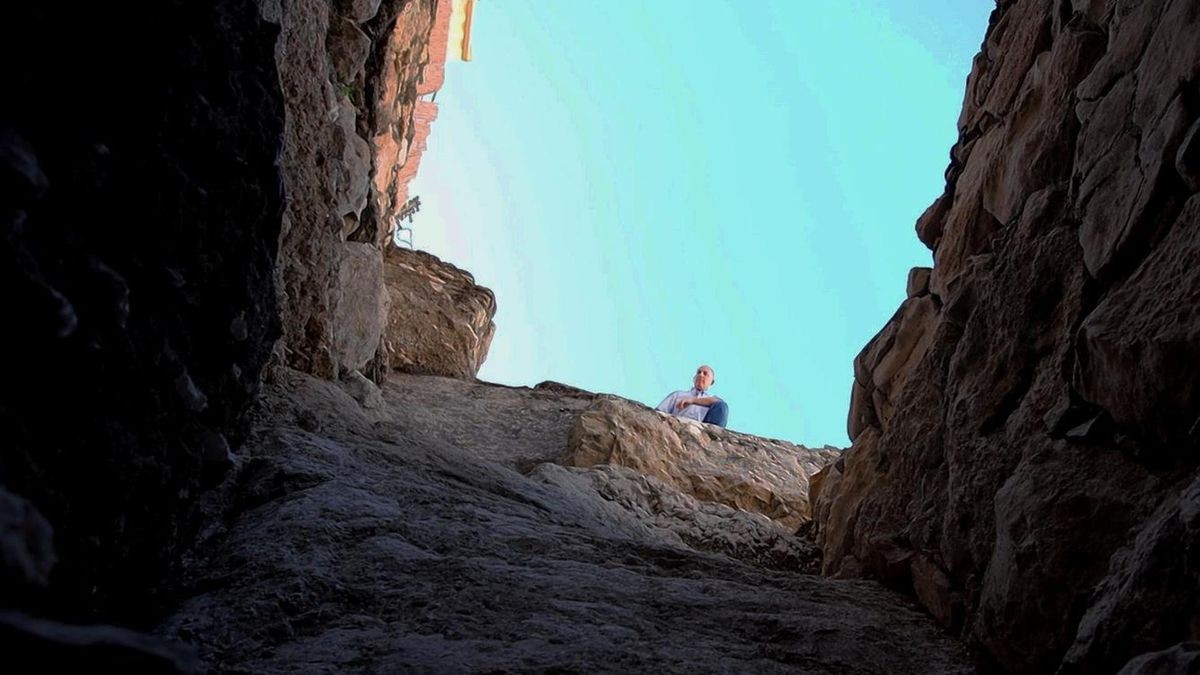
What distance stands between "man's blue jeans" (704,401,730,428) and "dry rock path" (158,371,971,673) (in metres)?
4.87

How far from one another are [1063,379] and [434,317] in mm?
6956

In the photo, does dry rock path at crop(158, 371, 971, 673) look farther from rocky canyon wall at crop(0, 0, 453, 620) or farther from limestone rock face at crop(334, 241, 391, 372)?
limestone rock face at crop(334, 241, 391, 372)

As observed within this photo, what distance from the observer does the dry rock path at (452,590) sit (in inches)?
92.4

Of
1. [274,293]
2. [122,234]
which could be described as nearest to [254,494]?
[274,293]

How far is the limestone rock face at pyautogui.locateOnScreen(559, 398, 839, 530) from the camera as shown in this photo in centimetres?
685

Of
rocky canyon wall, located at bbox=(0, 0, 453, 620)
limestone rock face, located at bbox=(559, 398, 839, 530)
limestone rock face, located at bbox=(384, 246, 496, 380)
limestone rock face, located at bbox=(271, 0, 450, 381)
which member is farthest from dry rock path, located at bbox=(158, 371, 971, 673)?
limestone rock face, located at bbox=(384, 246, 496, 380)

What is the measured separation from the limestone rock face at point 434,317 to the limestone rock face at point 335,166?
4.65ft

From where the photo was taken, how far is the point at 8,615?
48.3 inches

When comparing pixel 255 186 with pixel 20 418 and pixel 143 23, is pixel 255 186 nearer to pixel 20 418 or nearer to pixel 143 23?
pixel 143 23

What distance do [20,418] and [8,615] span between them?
1.63ft

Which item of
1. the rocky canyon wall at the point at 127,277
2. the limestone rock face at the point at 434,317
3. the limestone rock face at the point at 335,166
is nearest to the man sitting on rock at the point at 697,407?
the limestone rock face at the point at 434,317

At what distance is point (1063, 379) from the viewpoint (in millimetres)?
2816

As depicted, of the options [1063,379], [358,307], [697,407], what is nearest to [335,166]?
[358,307]

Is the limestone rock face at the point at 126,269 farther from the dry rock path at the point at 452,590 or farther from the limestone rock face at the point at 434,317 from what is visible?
the limestone rock face at the point at 434,317
